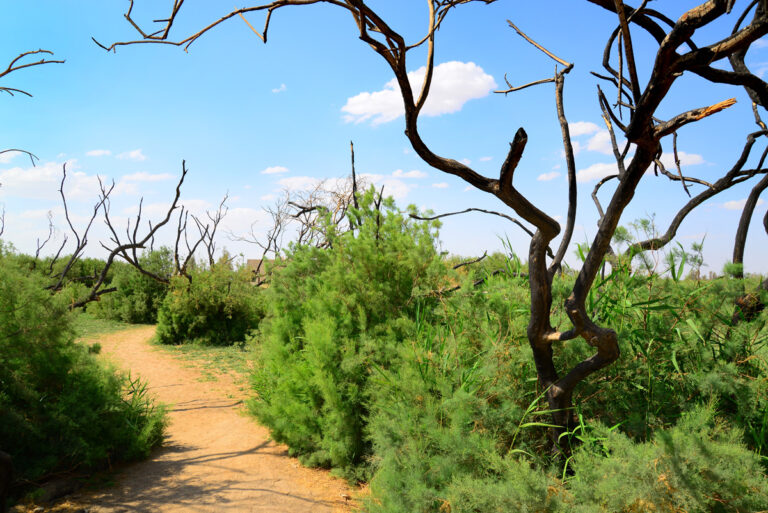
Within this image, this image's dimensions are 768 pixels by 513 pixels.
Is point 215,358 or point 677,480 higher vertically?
point 677,480

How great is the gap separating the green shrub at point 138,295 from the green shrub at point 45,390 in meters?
13.4

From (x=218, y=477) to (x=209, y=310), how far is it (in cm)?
1076

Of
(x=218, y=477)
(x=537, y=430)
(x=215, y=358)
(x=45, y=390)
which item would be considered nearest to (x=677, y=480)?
(x=537, y=430)

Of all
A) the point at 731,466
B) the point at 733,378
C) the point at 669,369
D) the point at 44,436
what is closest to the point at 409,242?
the point at 669,369

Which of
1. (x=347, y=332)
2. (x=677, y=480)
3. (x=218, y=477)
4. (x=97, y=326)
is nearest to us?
(x=677, y=480)

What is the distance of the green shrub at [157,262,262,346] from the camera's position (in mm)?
14484

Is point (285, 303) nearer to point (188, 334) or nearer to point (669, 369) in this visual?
point (669, 369)

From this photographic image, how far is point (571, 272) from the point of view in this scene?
4.43 m

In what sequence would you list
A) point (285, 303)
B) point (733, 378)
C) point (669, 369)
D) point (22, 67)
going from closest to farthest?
point (733, 378) < point (669, 369) < point (22, 67) < point (285, 303)

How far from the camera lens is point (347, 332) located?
5.07 m

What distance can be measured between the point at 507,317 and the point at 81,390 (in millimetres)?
4164

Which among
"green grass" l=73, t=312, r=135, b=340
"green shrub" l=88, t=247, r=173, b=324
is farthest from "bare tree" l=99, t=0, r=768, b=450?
"green shrub" l=88, t=247, r=173, b=324

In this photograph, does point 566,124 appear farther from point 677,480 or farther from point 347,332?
point 347,332

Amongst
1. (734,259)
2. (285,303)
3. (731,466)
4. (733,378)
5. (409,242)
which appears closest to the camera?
(731,466)
